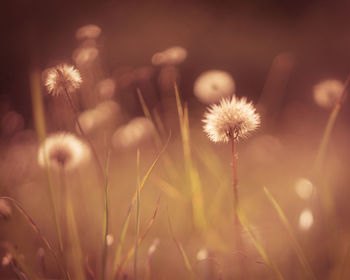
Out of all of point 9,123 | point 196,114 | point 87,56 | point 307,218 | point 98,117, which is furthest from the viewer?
point 196,114

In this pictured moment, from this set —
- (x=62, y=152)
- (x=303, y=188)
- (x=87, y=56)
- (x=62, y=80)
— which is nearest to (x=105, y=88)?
(x=87, y=56)

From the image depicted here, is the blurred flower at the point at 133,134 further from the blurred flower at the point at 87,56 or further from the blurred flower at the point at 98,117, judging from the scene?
the blurred flower at the point at 87,56

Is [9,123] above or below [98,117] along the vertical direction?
above

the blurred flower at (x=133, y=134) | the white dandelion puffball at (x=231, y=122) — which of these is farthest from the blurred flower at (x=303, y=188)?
the blurred flower at (x=133, y=134)

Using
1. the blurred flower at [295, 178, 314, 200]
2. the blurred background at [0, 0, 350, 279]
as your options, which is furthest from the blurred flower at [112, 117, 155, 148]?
the blurred flower at [295, 178, 314, 200]

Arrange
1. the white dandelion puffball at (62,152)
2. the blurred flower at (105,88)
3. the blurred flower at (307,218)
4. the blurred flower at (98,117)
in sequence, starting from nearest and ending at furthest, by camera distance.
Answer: the blurred flower at (307,218) < the white dandelion puffball at (62,152) < the blurred flower at (105,88) < the blurred flower at (98,117)

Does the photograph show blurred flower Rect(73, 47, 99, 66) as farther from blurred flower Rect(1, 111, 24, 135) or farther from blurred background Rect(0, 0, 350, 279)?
blurred flower Rect(1, 111, 24, 135)

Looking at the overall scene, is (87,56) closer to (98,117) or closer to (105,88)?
(105,88)
